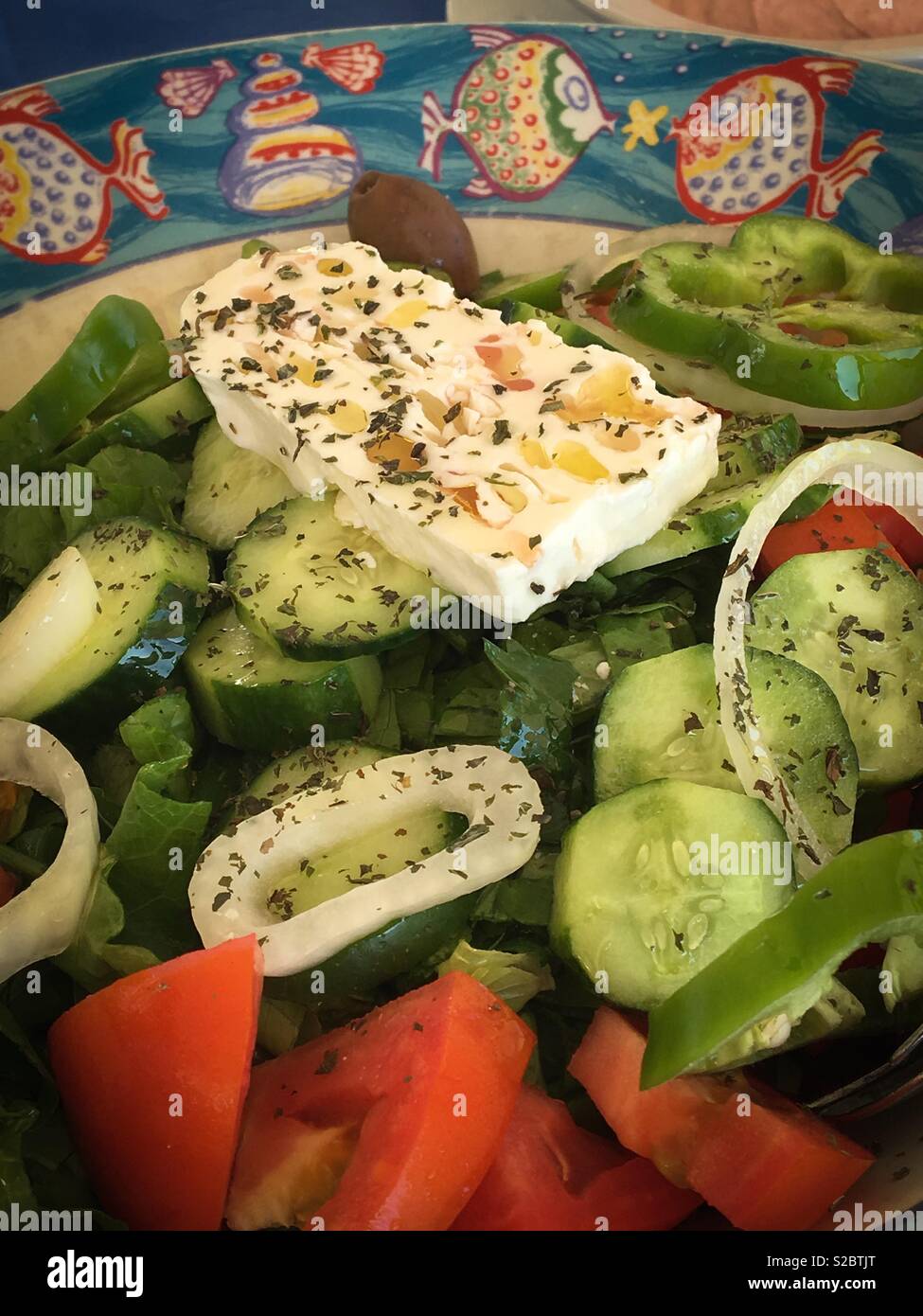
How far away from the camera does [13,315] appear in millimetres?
3172

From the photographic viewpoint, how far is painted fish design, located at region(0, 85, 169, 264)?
10.5 ft

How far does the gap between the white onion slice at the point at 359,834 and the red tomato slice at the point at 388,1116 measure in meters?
0.15

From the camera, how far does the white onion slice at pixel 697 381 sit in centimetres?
245

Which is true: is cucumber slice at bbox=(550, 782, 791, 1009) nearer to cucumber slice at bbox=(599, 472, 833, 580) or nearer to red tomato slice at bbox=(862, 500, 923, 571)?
cucumber slice at bbox=(599, 472, 833, 580)

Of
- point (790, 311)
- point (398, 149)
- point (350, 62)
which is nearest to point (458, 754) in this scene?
point (790, 311)

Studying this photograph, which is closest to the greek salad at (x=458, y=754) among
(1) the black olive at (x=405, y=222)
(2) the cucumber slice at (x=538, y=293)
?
(2) the cucumber slice at (x=538, y=293)

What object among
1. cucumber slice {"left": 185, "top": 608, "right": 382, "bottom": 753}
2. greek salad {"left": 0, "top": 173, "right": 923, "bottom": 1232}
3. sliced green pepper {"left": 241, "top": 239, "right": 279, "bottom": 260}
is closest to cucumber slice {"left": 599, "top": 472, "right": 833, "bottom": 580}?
greek salad {"left": 0, "top": 173, "right": 923, "bottom": 1232}

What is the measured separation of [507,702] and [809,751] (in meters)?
0.52

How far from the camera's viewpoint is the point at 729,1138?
163cm

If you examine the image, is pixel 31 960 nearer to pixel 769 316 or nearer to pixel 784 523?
pixel 784 523

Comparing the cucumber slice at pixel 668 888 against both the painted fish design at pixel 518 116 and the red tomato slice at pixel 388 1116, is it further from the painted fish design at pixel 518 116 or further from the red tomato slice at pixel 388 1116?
the painted fish design at pixel 518 116

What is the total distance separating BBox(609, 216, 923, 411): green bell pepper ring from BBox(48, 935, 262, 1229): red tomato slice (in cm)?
161

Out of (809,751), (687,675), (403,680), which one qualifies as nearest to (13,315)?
(403,680)

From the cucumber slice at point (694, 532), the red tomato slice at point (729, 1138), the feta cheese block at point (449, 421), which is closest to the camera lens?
the red tomato slice at point (729, 1138)
